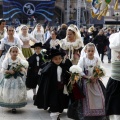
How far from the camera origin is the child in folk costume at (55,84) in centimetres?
620

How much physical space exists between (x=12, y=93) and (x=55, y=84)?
42.3 inches

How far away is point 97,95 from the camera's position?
→ 630cm

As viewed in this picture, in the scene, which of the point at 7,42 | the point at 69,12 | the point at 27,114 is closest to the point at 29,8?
the point at 69,12

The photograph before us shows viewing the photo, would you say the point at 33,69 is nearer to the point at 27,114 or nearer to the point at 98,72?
the point at 27,114

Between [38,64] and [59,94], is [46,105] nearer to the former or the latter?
[59,94]

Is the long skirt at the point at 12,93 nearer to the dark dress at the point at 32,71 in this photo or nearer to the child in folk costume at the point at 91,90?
the dark dress at the point at 32,71

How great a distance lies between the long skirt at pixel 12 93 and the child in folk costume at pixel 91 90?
129cm

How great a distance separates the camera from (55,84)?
6.25 metres

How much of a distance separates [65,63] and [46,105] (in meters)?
0.76

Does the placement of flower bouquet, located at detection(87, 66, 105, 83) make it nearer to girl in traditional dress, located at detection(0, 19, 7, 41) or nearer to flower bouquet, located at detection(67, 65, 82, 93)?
flower bouquet, located at detection(67, 65, 82, 93)

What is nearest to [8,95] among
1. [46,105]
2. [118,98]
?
[46,105]

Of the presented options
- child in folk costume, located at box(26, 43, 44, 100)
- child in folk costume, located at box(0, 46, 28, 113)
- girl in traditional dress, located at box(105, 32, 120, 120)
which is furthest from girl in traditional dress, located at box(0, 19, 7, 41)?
girl in traditional dress, located at box(105, 32, 120, 120)

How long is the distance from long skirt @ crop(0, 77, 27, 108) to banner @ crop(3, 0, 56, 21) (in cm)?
2131

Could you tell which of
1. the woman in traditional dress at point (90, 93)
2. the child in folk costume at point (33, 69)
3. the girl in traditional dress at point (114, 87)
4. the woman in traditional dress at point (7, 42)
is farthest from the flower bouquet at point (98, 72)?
the woman in traditional dress at point (7, 42)
